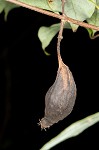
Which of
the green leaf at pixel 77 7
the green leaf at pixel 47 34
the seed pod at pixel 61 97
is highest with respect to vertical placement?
the green leaf at pixel 77 7

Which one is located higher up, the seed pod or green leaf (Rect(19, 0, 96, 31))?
green leaf (Rect(19, 0, 96, 31))

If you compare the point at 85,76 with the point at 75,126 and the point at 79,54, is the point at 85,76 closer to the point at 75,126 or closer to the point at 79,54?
the point at 79,54

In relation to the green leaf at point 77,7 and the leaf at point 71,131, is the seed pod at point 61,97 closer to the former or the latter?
the leaf at point 71,131

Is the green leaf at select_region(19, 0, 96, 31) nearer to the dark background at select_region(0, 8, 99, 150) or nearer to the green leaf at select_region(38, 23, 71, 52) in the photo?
the green leaf at select_region(38, 23, 71, 52)

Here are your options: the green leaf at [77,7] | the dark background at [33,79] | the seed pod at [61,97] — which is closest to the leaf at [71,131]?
the seed pod at [61,97]

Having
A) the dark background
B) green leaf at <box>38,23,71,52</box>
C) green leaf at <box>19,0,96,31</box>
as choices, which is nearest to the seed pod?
green leaf at <box>19,0,96,31</box>

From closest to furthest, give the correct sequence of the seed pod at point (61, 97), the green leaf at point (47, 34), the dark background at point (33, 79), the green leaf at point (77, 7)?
the seed pod at point (61, 97) < the green leaf at point (77, 7) < the green leaf at point (47, 34) < the dark background at point (33, 79)

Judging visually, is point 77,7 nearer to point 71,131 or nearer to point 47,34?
point 47,34
